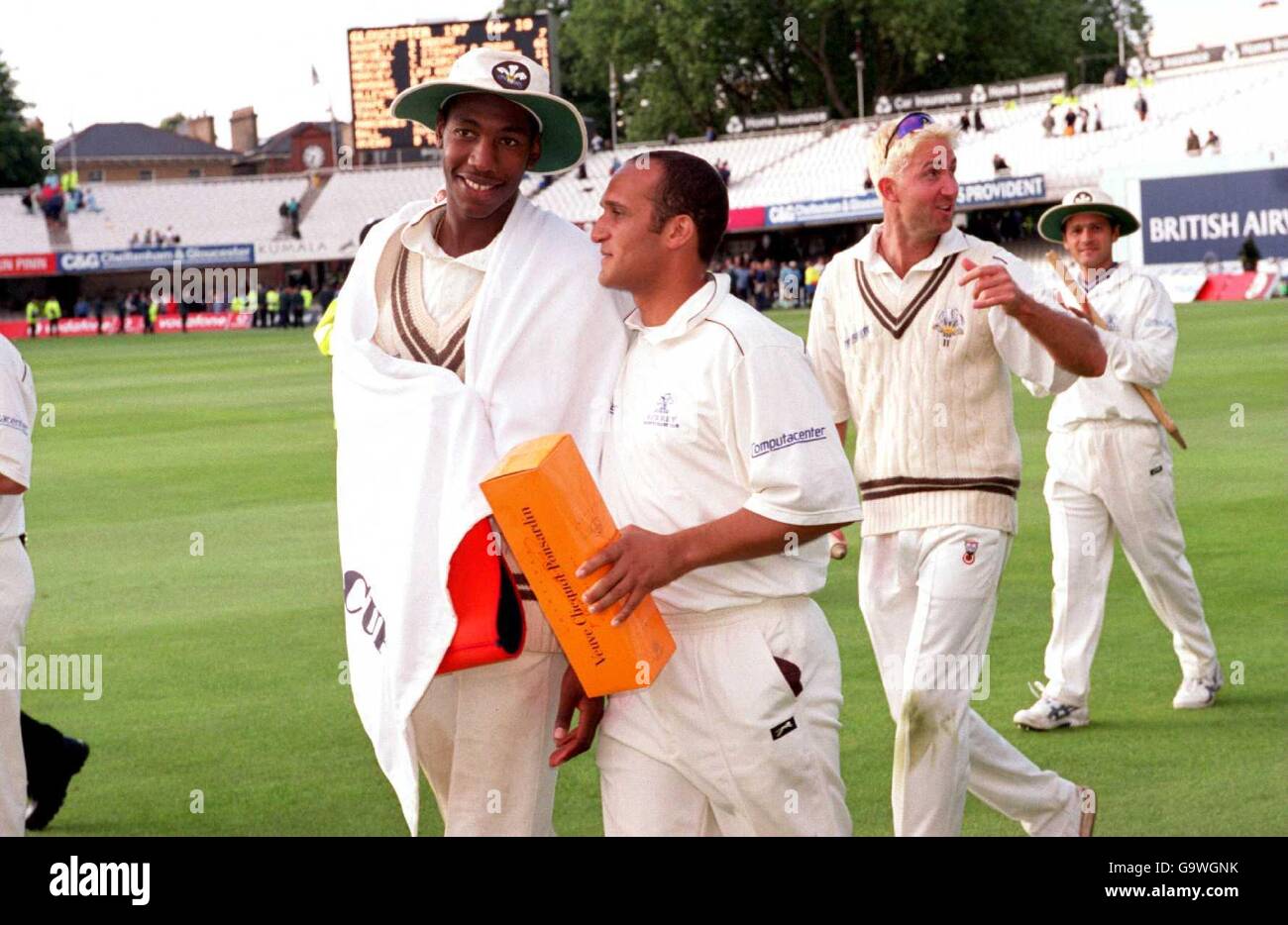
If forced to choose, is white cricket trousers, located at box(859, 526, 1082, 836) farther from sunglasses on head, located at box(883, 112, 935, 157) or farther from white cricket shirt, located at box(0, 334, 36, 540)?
white cricket shirt, located at box(0, 334, 36, 540)

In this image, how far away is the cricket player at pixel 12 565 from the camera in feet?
19.2

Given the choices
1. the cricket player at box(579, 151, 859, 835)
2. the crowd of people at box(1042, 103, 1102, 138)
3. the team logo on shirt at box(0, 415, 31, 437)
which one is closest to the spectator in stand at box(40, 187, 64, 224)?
the crowd of people at box(1042, 103, 1102, 138)

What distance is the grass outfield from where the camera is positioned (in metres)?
7.62

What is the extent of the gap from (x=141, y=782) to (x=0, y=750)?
2286mm

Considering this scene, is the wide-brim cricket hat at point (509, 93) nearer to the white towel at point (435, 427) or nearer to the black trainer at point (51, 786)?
the white towel at point (435, 427)

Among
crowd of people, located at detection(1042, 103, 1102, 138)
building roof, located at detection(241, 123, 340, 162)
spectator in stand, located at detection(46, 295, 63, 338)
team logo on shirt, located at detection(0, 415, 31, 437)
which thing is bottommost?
spectator in stand, located at detection(46, 295, 63, 338)

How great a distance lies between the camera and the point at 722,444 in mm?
4613

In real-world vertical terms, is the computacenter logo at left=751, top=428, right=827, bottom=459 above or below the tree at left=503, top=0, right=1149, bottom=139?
below

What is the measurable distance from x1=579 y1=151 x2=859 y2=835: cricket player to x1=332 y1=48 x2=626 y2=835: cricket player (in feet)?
0.56


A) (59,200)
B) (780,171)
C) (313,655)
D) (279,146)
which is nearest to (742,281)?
(780,171)

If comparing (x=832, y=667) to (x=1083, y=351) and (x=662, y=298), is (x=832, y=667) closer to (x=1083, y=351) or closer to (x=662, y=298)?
(x=662, y=298)

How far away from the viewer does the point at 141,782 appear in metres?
8.18
